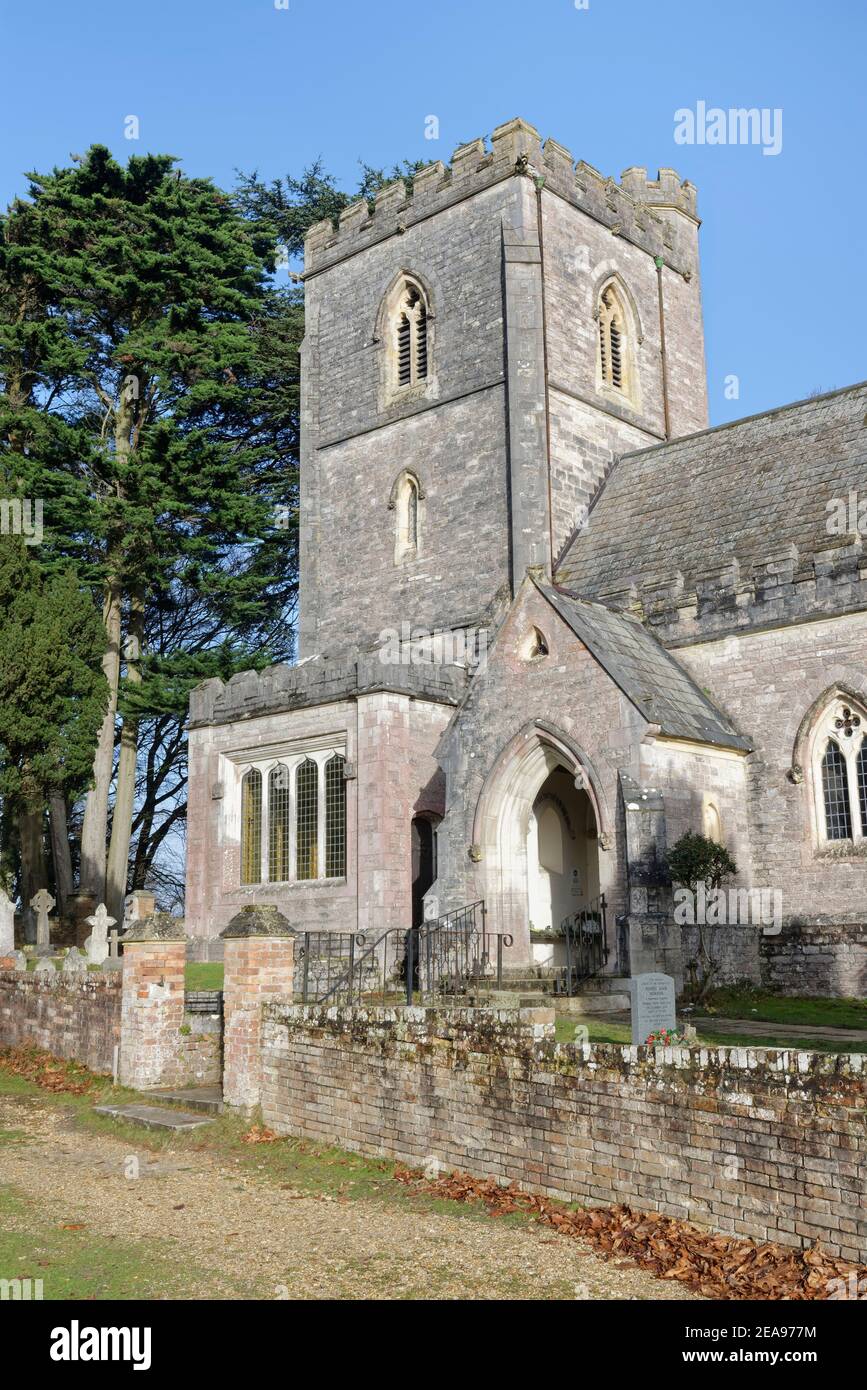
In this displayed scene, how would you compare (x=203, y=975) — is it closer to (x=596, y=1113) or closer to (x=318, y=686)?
(x=318, y=686)

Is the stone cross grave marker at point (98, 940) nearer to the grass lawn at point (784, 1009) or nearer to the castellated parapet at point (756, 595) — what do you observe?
the grass lawn at point (784, 1009)

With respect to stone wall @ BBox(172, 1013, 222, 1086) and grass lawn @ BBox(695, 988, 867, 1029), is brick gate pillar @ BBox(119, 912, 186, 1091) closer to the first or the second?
stone wall @ BBox(172, 1013, 222, 1086)

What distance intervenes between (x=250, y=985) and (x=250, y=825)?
11824 millimetres

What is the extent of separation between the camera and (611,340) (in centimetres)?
3061

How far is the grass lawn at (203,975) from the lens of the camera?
1825cm

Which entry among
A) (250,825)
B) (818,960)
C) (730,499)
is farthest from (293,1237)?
(730,499)

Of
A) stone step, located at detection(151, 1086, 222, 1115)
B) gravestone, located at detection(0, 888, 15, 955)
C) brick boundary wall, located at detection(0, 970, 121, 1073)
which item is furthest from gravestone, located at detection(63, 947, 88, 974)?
gravestone, located at detection(0, 888, 15, 955)

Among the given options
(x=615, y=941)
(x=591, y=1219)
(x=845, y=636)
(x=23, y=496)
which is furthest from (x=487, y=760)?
(x=23, y=496)

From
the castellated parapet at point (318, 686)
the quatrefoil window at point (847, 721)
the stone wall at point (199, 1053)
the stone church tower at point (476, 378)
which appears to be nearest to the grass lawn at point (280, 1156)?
the stone wall at point (199, 1053)

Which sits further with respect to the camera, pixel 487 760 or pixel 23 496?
pixel 23 496

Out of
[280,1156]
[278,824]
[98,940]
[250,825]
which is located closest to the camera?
[280,1156]
